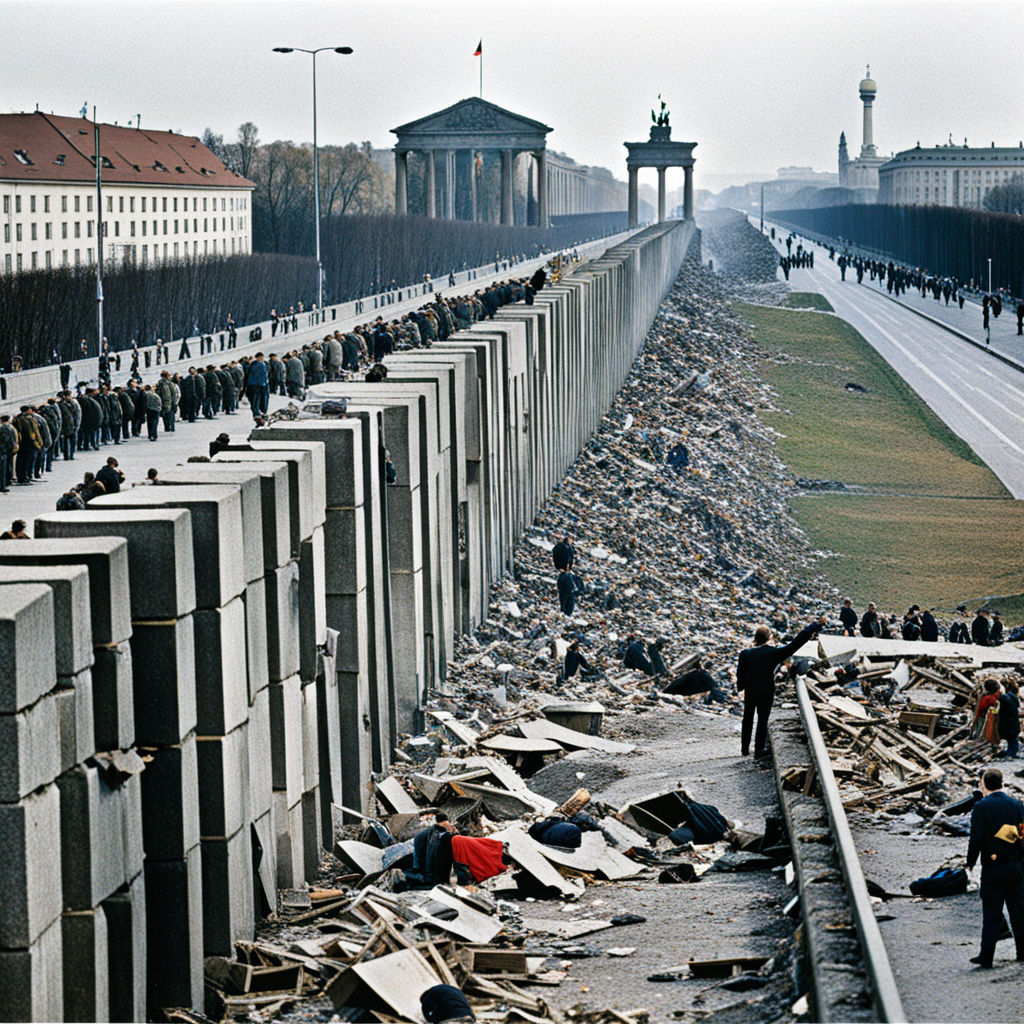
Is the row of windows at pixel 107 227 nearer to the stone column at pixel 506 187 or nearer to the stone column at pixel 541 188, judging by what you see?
the stone column at pixel 506 187

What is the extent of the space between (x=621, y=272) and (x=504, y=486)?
33.1 metres

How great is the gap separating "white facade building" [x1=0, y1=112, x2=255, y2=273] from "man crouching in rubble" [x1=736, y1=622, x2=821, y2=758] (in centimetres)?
7242

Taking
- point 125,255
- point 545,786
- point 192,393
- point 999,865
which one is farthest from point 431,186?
point 999,865

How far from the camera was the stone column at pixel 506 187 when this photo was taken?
6713 inches

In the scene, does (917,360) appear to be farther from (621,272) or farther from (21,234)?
(21,234)

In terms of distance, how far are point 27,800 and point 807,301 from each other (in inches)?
4298

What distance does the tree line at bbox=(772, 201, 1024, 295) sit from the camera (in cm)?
12088

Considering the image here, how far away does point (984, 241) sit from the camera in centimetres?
12912

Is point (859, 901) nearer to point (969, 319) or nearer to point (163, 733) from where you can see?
point (163, 733)

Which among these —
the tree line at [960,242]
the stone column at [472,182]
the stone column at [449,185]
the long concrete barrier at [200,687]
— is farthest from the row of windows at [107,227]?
the long concrete barrier at [200,687]

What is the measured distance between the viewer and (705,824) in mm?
17016

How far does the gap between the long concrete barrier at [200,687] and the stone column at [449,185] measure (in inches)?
6249

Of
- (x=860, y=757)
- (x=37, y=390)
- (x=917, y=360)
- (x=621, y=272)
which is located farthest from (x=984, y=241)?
(x=860, y=757)

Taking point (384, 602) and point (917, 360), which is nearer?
Answer: point (384, 602)
